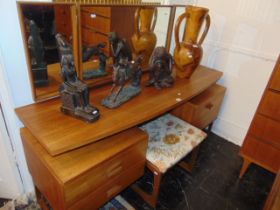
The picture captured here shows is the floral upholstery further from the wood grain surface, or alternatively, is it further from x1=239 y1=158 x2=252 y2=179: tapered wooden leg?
x1=239 y1=158 x2=252 y2=179: tapered wooden leg

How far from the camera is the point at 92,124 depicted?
0.98 meters

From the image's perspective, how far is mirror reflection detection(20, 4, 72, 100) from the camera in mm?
938

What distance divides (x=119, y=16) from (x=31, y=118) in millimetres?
750

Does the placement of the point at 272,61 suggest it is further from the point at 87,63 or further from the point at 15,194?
the point at 15,194

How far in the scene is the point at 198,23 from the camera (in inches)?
55.7

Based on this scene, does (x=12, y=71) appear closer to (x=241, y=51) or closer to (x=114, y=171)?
(x=114, y=171)

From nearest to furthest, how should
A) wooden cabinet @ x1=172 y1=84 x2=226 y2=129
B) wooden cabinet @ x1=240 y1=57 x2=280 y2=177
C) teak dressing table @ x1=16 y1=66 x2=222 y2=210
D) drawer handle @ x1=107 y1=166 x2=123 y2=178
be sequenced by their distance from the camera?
teak dressing table @ x1=16 y1=66 x2=222 y2=210
drawer handle @ x1=107 y1=166 x2=123 y2=178
wooden cabinet @ x1=240 y1=57 x2=280 y2=177
wooden cabinet @ x1=172 y1=84 x2=226 y2=129

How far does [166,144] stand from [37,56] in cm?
85

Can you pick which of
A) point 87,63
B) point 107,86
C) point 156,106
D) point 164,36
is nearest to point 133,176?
point 156,106

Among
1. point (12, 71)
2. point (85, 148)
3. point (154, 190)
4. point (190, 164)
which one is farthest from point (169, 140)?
point (12, 71)

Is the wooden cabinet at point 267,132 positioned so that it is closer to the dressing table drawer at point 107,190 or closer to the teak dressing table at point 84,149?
the teak dressing table at point 84,149

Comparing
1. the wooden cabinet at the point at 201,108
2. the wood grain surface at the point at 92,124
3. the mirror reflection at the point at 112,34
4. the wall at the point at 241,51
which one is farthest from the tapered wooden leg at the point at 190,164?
the mirror reflection at the point at 112,34

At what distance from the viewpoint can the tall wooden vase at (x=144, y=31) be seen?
139 centimetres

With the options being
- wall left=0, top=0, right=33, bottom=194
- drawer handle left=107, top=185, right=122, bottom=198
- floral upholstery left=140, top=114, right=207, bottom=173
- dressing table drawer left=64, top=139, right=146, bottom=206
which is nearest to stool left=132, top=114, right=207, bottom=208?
floral upholstery left=140, top=114, right=207, bottom=173
